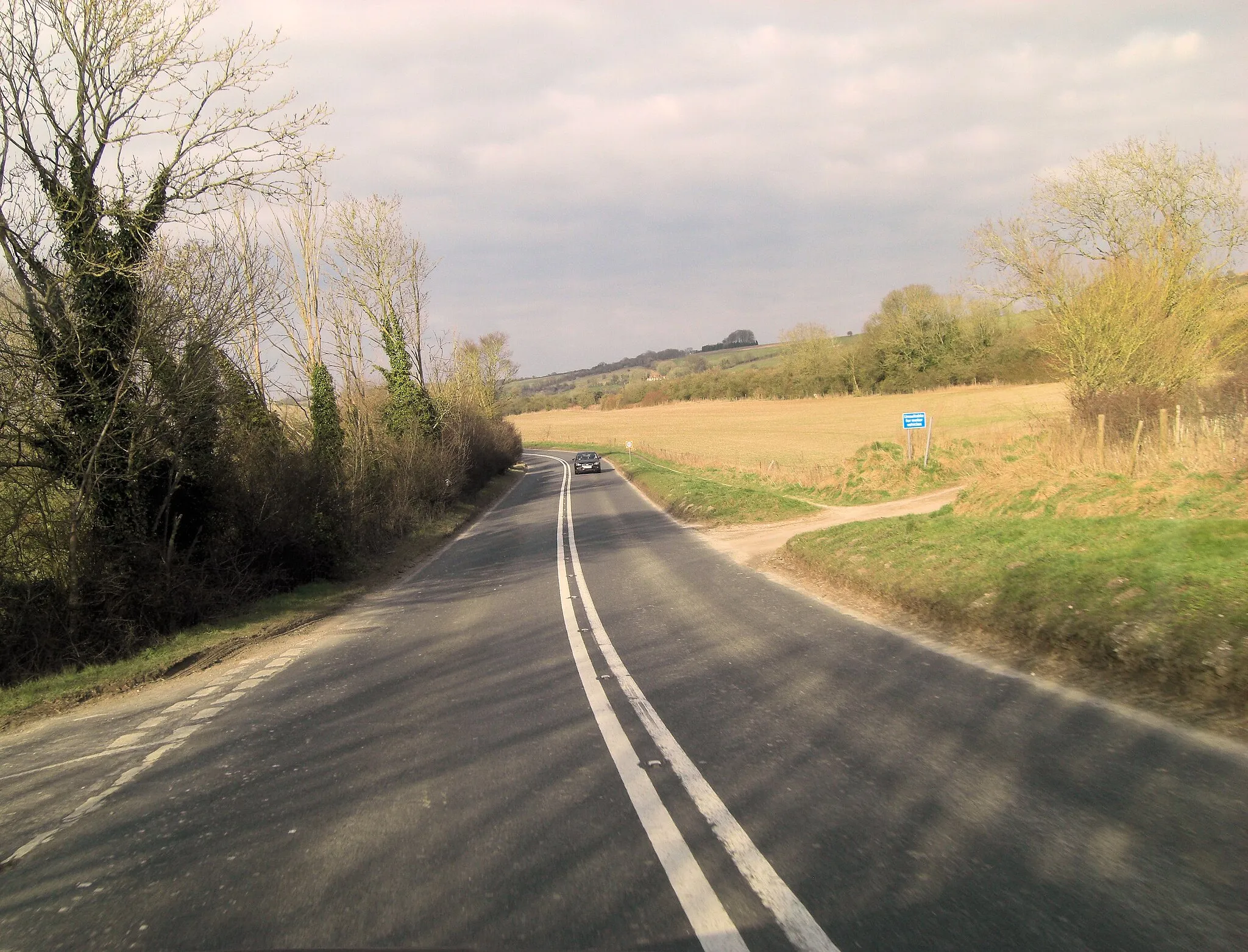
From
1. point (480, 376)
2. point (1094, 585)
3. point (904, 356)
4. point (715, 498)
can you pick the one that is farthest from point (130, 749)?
point (904, 356)

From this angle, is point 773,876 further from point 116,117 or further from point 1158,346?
point 1158,346

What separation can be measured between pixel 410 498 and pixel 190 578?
13.2m

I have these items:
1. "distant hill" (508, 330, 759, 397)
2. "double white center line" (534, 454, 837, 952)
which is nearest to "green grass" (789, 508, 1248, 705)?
"double white center line" (534, 454, 837, 952)

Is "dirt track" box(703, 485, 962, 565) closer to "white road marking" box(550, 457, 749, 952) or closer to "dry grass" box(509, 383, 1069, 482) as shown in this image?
"dry grass" box(509, 383, 1069, 482)

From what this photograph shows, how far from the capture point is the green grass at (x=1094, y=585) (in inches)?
241

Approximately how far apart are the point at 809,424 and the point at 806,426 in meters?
0.85

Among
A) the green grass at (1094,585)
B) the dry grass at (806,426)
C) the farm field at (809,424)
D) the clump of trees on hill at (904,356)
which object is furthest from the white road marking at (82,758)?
the clump of trees on hill at (904,356)

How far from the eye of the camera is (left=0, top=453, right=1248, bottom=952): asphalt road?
3.34m

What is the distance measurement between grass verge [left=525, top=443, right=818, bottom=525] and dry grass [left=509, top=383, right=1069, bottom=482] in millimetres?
2171

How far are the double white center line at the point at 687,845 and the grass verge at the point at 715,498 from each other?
571 inches

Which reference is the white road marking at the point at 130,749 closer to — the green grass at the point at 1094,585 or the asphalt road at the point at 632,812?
the asphalt road at the point at 632,812

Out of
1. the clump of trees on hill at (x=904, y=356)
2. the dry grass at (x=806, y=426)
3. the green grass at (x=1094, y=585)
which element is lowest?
the dry grass at (x=806, y=426)

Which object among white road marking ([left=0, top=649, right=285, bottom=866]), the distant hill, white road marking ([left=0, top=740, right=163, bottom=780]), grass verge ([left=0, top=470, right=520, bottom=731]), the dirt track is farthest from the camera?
the distant hill

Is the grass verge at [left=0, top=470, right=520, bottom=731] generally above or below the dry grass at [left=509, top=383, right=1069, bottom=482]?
above
